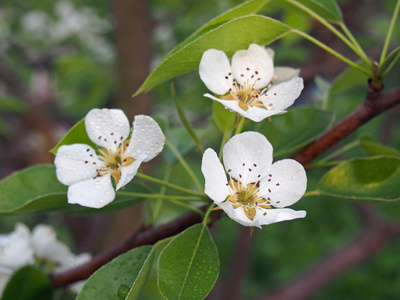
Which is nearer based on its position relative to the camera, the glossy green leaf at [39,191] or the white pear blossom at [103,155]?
the white pear blossom at [103,155]

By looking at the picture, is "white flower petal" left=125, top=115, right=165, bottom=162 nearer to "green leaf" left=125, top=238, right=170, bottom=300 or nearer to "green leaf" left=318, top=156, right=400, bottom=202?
"green leaf" left=125, top=238, right=170, bottom=300

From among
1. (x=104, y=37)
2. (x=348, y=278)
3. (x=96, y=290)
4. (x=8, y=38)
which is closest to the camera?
(x=96, y=290)

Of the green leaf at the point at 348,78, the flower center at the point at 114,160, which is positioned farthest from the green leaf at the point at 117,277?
the green leaf at the point at 348,78

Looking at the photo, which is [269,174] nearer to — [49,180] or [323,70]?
[49,180]

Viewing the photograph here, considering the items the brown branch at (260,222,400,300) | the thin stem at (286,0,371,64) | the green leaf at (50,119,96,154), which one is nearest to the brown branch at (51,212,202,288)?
the green leaf at (50,119,96,154)

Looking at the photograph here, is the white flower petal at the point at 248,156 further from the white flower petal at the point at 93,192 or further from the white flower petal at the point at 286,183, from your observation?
the white flower petal at the point at 93,192

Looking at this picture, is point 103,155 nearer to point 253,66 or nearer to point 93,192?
point 93,192

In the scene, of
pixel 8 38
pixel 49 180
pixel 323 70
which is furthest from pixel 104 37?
pixel 49 180
